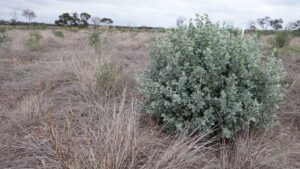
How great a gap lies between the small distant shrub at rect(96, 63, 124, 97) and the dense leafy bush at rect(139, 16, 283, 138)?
1.14 metres

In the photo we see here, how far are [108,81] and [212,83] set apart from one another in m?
1.97

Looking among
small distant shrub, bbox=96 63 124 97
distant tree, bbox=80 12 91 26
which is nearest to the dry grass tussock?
small distant shrub, bbox=96 63 124 97

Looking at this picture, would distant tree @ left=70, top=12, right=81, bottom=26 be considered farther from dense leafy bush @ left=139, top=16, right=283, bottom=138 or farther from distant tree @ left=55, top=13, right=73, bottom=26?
dense leafy bush @ left=139, top=16, right=283, bottom=138

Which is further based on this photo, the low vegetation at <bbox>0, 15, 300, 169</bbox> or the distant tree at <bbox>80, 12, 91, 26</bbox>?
the distant tree at <bbox>80, 12, 91, 26</bbox>

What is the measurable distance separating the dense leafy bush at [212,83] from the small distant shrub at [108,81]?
1143 millimetres

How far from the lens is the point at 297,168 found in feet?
10.3

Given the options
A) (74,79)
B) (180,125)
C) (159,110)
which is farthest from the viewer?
(74,79)

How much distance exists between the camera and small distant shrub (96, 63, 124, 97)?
488cm

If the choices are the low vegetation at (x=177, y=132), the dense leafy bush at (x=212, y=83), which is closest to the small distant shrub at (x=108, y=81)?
the low vegetation at (x=177, y=132)

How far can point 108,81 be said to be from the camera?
4957 mm

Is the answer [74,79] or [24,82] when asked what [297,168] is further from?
[24,82]

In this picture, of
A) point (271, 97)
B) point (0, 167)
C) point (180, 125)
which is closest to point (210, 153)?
point (180, 125)

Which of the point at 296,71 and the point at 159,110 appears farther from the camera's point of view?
the point at 296,71

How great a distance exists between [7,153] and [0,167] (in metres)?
0.28
